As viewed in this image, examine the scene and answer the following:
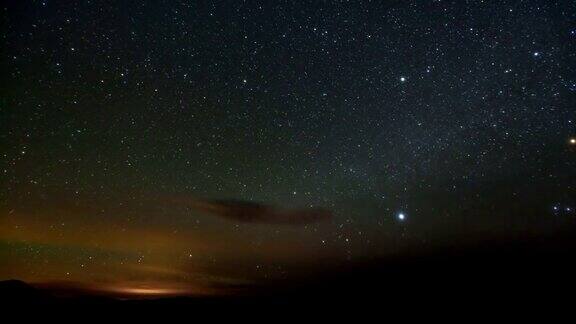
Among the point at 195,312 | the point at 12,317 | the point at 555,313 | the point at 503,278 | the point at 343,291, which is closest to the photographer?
the point at 12,317

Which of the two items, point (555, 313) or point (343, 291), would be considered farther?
point (343, 291)

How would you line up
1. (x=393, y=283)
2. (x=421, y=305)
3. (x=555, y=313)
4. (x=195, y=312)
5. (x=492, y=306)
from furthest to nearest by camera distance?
(x=393, y=283) → (x=421, y=305) → (x=492, y=306) → (x=195, y=312) → (x=555, y=313)

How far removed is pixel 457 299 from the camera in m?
37.3

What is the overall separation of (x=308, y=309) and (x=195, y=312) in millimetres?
8750

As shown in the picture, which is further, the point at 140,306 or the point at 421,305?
the point at 421,305

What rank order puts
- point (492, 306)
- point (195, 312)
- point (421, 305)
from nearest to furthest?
point (195, 312)
point (492, 306)
point (421, 305)

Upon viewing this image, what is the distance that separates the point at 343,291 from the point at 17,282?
123 feet

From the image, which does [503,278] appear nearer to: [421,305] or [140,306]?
[421,305]

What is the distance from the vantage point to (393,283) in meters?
54.1

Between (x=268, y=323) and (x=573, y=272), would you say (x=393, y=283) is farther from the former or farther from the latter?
(x=268, y=323)

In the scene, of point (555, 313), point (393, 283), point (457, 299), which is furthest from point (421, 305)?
point (393, 283)

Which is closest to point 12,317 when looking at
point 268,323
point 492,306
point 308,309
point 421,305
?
point 268,323

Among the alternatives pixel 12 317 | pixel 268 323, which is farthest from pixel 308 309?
pixel 12 317

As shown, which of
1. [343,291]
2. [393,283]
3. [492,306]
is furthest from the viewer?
[393,283]
